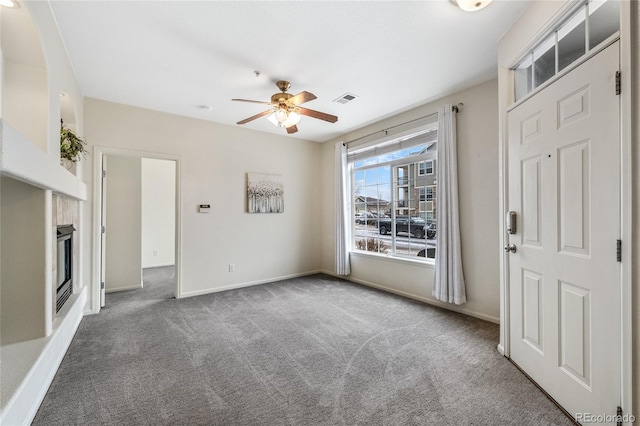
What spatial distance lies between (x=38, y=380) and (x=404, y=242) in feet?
13.4

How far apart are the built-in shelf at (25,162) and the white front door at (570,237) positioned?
2838 millimetres

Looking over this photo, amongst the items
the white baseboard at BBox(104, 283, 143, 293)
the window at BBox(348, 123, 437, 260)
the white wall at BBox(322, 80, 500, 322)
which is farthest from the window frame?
the white baseboard at BBox(104, 283, 143, 293)

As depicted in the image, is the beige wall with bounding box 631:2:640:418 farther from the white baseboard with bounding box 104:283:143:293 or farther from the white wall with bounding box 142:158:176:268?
the white wall with bounding box 142:158:176:268

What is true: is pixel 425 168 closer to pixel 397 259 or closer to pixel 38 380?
pixel 397 259

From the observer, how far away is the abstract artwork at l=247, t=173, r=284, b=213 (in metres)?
4.78

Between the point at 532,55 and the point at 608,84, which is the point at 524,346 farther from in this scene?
the point at 532,55

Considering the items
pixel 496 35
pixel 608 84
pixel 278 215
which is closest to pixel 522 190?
pixel 608 84

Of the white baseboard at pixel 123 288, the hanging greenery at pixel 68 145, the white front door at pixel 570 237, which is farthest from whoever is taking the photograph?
the white baseboard at pixel 123 288

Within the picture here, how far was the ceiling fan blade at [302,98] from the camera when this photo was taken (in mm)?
2493

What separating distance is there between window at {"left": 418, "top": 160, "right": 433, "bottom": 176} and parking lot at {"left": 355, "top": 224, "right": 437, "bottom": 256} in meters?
0.97

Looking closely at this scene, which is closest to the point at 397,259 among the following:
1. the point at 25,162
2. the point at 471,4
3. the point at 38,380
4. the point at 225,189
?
the point at 225,189
